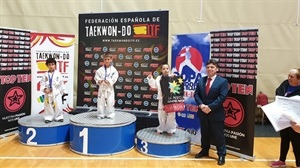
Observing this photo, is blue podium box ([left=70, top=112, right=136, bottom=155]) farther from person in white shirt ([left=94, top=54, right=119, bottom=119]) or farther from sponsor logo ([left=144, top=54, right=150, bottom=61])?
sponsor logo ([left=144, top=54, right=150, bottom=61])

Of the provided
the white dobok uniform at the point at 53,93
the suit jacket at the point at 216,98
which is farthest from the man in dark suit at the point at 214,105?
the white dobok uniform at the point at 53,93

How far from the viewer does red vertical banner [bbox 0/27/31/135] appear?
17.1 ft

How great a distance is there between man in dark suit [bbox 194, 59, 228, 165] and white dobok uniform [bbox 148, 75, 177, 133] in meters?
0.53

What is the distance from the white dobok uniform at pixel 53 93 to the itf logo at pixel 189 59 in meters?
2.06

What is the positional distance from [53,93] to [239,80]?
2.96m

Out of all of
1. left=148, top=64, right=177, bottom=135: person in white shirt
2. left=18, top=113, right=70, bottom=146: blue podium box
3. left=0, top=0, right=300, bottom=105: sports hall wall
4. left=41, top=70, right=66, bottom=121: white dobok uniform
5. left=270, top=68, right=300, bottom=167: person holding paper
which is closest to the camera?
left=270, top=68, right=300, bottom=167: person holding paper

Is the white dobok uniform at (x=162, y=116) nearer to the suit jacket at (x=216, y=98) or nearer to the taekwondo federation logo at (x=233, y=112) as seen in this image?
the suit jacket at (x=216, y=98)

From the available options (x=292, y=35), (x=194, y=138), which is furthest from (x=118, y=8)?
(x=292, y=35)

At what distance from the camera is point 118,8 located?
7.00 m

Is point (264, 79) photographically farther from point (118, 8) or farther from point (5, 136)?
point (5, 136)

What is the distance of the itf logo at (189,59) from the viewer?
5.04 m

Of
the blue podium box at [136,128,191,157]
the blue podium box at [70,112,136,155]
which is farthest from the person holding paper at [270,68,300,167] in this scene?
the blue podium box at [70,112,136,155]

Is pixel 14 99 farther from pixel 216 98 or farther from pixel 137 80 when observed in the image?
pixel 216 98

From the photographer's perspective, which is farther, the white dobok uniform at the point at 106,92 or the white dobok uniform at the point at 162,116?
the white dobok uniform at the point at 106,92
